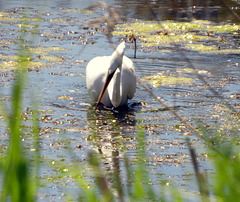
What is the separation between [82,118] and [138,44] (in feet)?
14.5

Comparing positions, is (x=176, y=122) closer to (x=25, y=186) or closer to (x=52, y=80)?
(x=52, y=80)

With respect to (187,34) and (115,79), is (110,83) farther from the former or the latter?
(187,34)

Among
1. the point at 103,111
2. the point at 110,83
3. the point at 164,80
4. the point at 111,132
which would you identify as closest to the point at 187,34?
the point at 164,80

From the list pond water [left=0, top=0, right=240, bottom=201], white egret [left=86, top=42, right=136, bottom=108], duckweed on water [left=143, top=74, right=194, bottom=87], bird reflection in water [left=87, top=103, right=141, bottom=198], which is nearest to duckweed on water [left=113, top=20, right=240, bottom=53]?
pond water [left=0, top=0, right=240, bottom=201]

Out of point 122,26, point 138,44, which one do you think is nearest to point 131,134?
point 138,44

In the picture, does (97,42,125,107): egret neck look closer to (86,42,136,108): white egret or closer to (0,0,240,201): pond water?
(86,42,136,108): white egret

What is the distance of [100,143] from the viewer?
4.87 m

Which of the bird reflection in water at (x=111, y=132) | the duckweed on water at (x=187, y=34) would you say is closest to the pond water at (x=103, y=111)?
the bird reflection in water at (x=111, y=132)

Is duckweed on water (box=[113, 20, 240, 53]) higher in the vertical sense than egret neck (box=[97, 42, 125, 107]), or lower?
lower

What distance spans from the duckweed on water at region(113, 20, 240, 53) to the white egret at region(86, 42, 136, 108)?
3.45 m

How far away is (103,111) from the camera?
6125 millimetres

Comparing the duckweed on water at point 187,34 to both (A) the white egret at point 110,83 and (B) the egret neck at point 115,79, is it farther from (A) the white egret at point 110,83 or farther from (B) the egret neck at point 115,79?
(B) the egret neck at point 115,79

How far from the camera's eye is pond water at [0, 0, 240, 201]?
13.5ft

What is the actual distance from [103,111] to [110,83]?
0.34 m
